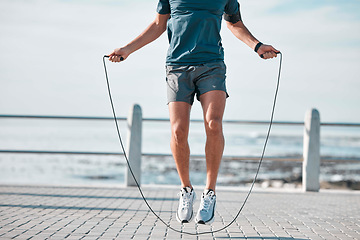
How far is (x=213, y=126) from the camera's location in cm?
485

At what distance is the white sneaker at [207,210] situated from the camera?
4777mm

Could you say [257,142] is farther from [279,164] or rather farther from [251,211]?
[251,211]

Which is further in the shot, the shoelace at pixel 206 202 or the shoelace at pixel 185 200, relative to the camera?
the shoelace at pixel 185 200

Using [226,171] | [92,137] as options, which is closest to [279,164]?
[226,171]

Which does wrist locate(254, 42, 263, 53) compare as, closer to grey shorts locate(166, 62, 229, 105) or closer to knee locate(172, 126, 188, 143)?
grey shorts locate(166, 62, 229, 105)

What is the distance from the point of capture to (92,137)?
54188 millimetres

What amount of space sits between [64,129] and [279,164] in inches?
1146

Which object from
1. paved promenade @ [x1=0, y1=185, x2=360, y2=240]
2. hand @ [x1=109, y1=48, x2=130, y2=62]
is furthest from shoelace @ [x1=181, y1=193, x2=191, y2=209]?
hand @ [x1=109, y1=48, x2=130, y2=62]

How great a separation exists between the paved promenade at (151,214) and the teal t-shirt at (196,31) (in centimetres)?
167

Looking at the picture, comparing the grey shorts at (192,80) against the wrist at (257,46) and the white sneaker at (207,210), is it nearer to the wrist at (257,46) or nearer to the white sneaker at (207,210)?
the wrist at (257,46)

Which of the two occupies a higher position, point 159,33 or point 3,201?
point 159,33

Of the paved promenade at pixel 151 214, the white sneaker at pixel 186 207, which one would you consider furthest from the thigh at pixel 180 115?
the paved promenade at pixel 151 214

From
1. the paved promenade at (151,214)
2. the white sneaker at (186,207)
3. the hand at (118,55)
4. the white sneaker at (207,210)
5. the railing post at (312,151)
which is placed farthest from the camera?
the railing post at (312,151)

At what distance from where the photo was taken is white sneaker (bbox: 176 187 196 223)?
4.93 m
